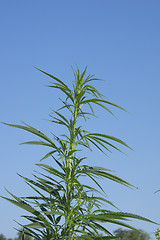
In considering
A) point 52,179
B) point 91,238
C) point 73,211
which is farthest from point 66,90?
point 91,238

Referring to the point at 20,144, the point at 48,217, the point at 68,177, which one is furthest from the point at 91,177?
the point at 20,144

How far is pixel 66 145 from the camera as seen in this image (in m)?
2.11

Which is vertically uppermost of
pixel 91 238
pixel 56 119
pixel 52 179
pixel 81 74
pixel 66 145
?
pixel 81 74

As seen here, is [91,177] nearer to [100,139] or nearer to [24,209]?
[100,139]

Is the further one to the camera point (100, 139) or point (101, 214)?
point (100, 139)

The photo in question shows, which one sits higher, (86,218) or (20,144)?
(20,144)

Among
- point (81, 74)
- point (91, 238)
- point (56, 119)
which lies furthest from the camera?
point (81, 74)

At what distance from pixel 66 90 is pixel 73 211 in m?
0.81

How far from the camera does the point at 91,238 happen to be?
1936mm

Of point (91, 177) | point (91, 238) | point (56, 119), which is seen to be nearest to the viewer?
point (91, 238)

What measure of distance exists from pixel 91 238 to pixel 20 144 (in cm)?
68

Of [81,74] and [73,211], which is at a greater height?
[81,74]

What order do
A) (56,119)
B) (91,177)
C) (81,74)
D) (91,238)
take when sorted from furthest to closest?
(81,74)
(56,119)
(91,177)
(91,238)

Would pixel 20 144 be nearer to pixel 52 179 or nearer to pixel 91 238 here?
pixel 52 179
